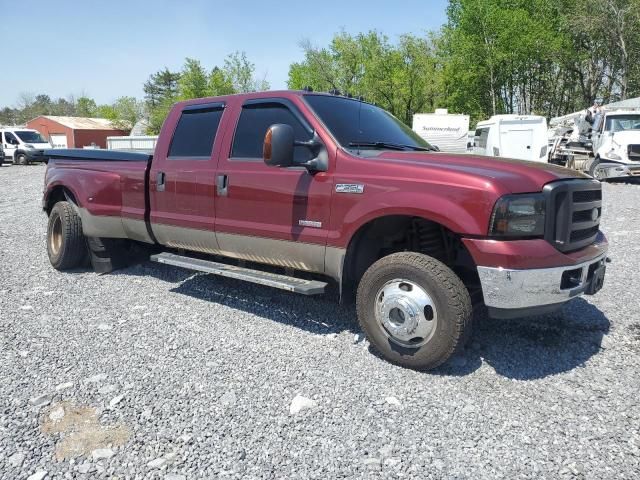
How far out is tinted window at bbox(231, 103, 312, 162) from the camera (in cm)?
410

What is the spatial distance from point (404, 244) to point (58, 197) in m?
4.54

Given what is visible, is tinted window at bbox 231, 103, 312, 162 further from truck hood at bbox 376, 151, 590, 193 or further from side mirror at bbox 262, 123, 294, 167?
truck hood at bbox 376, 151, 590, 193

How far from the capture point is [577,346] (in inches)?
151

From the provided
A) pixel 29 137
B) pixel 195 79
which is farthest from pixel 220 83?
pixel 29 137

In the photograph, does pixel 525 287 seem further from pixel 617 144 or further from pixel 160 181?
pixel 617 144

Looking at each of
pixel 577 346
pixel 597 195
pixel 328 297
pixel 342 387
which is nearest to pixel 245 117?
pixel 328 297

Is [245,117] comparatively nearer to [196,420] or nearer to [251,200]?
[251,200]

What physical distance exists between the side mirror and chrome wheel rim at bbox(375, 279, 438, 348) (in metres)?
→ 1.17

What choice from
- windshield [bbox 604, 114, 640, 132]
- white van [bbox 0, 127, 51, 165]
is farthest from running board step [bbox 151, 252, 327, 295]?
white van [bbox 0, 127, 51, 165]

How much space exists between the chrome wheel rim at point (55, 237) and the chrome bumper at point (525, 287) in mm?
5076

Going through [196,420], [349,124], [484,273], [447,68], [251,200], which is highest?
[447,68]

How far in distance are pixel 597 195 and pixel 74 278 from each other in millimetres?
5347

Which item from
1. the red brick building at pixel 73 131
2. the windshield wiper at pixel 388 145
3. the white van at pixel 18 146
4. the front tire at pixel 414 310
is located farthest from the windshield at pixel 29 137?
the red brick building at pixel 73 131

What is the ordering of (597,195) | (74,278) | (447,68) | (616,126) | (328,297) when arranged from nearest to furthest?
(597,195)
(328,297)
(74,278)
(616,126)
(447,68)
